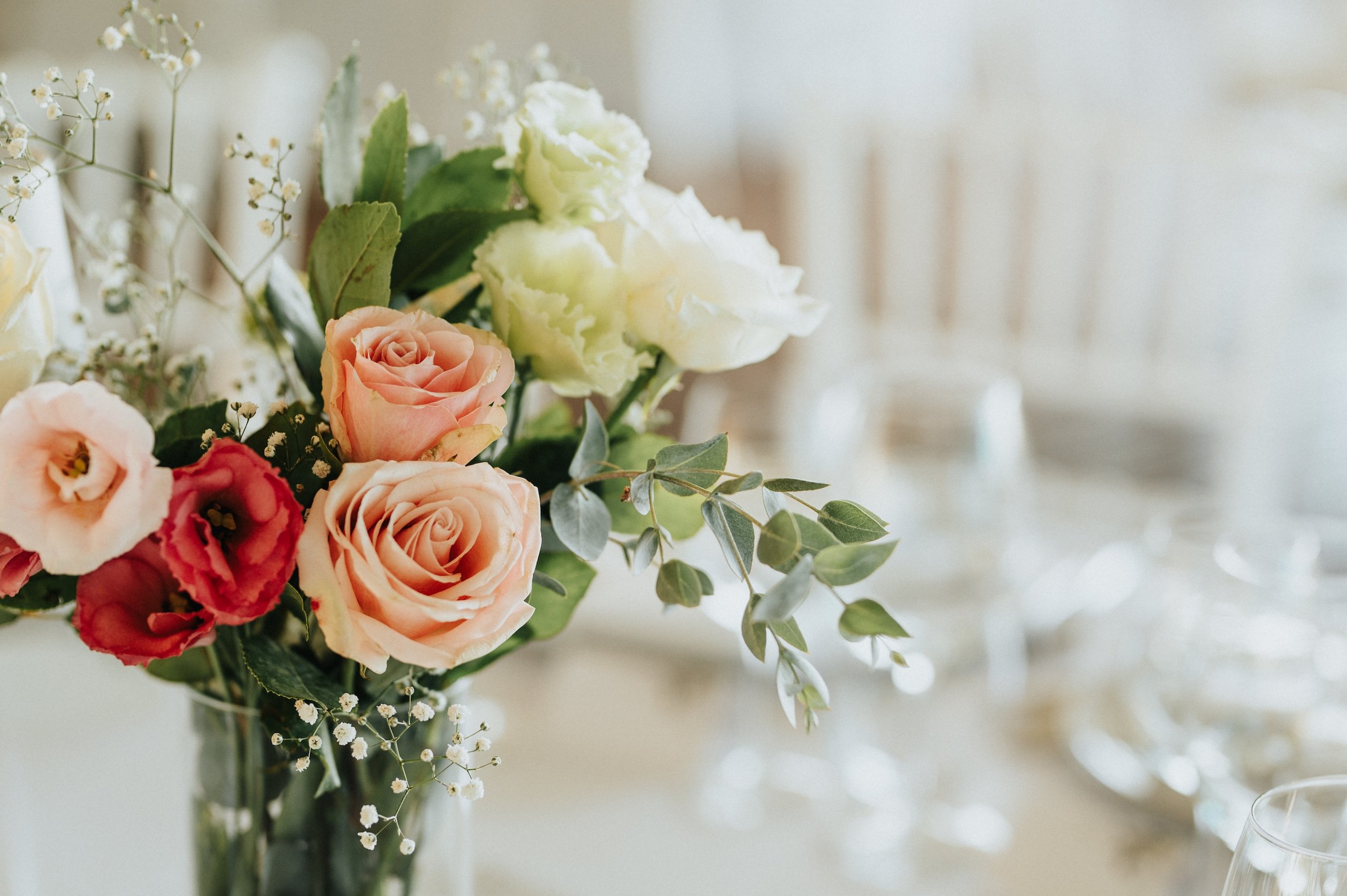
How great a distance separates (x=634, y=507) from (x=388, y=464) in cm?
13

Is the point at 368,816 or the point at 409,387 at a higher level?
the point at 409,387

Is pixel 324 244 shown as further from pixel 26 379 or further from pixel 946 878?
pixel 946 878

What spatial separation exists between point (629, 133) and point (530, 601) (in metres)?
0.19

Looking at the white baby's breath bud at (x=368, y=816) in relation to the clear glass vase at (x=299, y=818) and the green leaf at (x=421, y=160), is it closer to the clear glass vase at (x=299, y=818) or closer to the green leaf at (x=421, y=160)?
the clear glass vase at (x=299, y=818)

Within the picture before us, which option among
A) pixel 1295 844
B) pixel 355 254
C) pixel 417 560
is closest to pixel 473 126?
pixel 355 254

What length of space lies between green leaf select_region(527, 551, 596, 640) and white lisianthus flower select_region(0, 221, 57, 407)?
200 millimetres

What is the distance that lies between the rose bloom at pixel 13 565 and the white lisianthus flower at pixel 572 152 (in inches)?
8.4

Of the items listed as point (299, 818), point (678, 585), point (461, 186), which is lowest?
point (299, 818)

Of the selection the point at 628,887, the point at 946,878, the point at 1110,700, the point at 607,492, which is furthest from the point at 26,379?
the point at 1110,700

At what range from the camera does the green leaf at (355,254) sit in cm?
40

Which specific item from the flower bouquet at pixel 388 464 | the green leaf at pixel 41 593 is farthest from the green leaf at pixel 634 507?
the green leaf at pixel 41 593

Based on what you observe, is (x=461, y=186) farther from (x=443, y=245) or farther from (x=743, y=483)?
(x=743, y=483)

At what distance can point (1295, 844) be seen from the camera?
1.28 feet

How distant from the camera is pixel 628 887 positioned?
67cm
